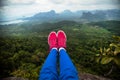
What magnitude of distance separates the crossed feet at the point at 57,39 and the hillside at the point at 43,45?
7cm

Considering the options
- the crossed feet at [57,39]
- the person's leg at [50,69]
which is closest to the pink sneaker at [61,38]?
the crossed feet at [57,39]

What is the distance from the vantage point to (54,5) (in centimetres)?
190

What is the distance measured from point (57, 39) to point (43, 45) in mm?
142

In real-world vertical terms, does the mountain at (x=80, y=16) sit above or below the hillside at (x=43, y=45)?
above

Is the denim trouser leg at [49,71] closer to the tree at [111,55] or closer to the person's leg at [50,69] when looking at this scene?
the person's leg at [50,69]

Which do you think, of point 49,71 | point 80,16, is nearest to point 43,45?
point 80,16

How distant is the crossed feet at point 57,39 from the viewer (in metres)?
1.78

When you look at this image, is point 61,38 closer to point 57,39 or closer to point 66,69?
point 57,39

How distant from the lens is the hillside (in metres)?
1.80

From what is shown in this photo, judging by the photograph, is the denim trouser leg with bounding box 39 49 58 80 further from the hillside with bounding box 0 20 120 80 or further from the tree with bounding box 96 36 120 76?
the tree with bounding box 96 36 120 76

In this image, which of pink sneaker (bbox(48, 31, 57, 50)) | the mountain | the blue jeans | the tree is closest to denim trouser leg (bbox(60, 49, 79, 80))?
the blue jeans

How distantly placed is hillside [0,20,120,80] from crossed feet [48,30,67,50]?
68 mm

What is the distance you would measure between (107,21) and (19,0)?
0.86 meters

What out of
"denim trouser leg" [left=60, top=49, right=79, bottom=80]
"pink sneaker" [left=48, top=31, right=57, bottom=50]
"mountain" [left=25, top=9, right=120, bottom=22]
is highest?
"mountain" [left=25, top=9, right=120, bottom=22]
